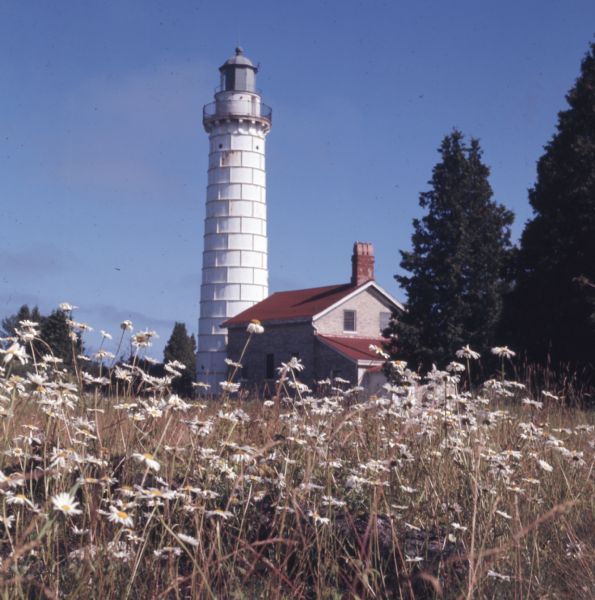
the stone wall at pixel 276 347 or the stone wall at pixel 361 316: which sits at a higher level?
the stone wall at pixel 361 316

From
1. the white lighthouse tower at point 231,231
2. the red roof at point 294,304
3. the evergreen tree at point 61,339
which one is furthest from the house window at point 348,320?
the evergreen tree at point 61,339

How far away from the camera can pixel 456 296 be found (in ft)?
102

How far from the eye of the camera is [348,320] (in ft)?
139

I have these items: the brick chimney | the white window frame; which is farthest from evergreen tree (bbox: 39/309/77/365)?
the brick chimney

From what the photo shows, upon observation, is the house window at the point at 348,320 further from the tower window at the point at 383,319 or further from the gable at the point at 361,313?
the tower window at the point at 383,319

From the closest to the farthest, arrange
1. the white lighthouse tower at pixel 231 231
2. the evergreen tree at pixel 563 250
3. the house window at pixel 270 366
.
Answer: the evergreen tree at pixel 563 250 < the house window at pixel 270 366 < the white lighthouse tower at pixel 231 231

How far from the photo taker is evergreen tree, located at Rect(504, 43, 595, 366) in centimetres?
2377

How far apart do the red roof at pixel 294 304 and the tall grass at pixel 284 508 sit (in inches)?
1392

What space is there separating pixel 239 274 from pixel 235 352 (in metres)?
4.37

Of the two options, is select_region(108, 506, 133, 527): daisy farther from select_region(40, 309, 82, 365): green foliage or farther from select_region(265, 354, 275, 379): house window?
select_region(265, 354, 275, 379): house window

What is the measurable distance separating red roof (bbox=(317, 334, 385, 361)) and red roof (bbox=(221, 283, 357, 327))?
1551 mm

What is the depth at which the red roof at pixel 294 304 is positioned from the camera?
42.3m

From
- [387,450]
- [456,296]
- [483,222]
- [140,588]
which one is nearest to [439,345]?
[456,296]

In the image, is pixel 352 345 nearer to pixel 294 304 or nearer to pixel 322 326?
pixel 322 326
